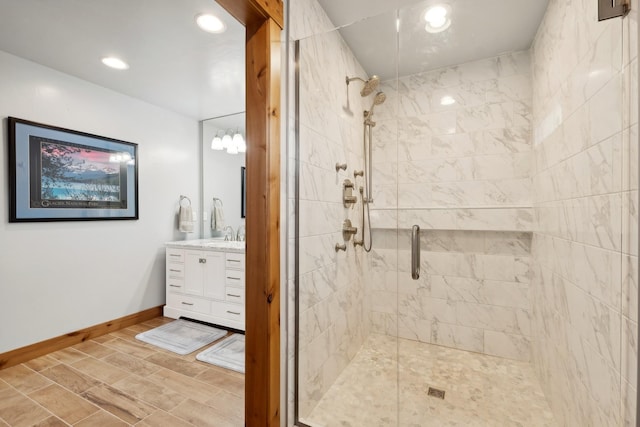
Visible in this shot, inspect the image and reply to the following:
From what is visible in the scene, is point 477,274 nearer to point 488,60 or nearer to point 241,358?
point 488,60

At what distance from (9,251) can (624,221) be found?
362 centimetres

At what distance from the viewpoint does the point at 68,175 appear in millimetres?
2564

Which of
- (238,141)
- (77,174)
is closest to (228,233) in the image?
(238,141)

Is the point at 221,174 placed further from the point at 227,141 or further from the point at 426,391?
the point at 426,391

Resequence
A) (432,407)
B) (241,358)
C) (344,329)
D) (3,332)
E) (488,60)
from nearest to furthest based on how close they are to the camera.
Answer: (432,407) → (344,329) → (488,60) → (3,332) → (241,358)

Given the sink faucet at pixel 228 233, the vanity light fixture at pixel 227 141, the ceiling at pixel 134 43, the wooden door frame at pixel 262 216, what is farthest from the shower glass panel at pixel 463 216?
the vanity light fixture at pixel 227 141

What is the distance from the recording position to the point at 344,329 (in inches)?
73.9

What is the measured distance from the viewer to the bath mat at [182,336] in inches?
99.3

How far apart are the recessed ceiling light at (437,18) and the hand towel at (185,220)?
10.0ft

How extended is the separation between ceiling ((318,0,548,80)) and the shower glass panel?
1cm

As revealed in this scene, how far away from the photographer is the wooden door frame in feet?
4.30

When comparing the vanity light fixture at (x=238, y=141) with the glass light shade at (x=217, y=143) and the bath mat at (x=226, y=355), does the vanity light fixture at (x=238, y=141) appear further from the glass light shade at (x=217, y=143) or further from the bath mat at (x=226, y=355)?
the bath mat at (x=226, y=355)

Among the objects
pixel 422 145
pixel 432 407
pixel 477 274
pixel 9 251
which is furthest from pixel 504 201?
pixel 9 251

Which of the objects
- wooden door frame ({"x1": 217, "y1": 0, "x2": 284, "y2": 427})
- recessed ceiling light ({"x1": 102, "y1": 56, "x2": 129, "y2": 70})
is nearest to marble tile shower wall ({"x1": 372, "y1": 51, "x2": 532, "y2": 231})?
wooden door frame ({"x1": 217, "y1": 0, "x2": 284, "y2": 427})
